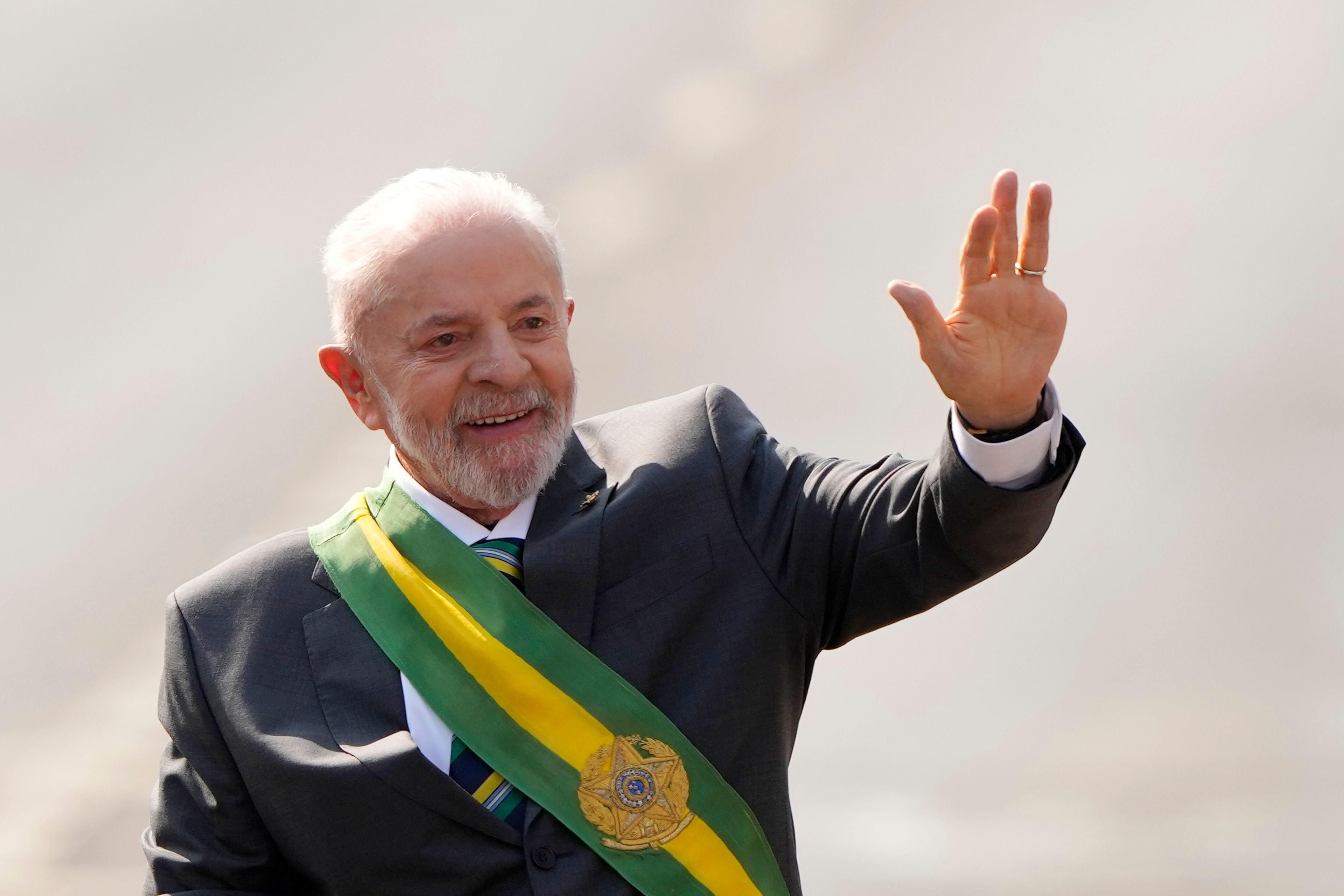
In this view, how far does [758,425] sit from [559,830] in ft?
1.97

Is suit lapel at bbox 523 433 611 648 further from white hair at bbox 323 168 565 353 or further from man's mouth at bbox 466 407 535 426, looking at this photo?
white hair at bbox 323 168 565 353

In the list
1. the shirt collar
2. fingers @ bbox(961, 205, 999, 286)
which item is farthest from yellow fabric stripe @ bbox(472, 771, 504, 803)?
fingers @ bbox(961, 205, 999, 286)

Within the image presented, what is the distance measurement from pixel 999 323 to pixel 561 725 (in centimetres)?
74

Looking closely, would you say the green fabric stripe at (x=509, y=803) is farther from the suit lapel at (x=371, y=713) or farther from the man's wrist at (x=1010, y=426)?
the man's wrist at (x=1010, y=426)

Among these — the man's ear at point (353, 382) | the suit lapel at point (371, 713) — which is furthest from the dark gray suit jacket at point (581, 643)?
the man's ear at point (353, 382)

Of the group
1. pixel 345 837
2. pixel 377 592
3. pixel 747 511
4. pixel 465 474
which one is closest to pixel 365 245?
pixel 465 474

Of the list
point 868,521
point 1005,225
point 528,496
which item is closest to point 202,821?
point 528,496

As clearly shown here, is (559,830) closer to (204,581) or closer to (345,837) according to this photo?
(345,837)

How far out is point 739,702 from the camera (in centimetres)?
192

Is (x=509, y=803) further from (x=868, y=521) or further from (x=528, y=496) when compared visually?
(x=868, y=521)

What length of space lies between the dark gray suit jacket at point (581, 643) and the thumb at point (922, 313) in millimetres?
198

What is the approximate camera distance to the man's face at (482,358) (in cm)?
197

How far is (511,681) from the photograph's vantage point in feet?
6.40

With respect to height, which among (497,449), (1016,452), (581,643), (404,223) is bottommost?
(581,643)
